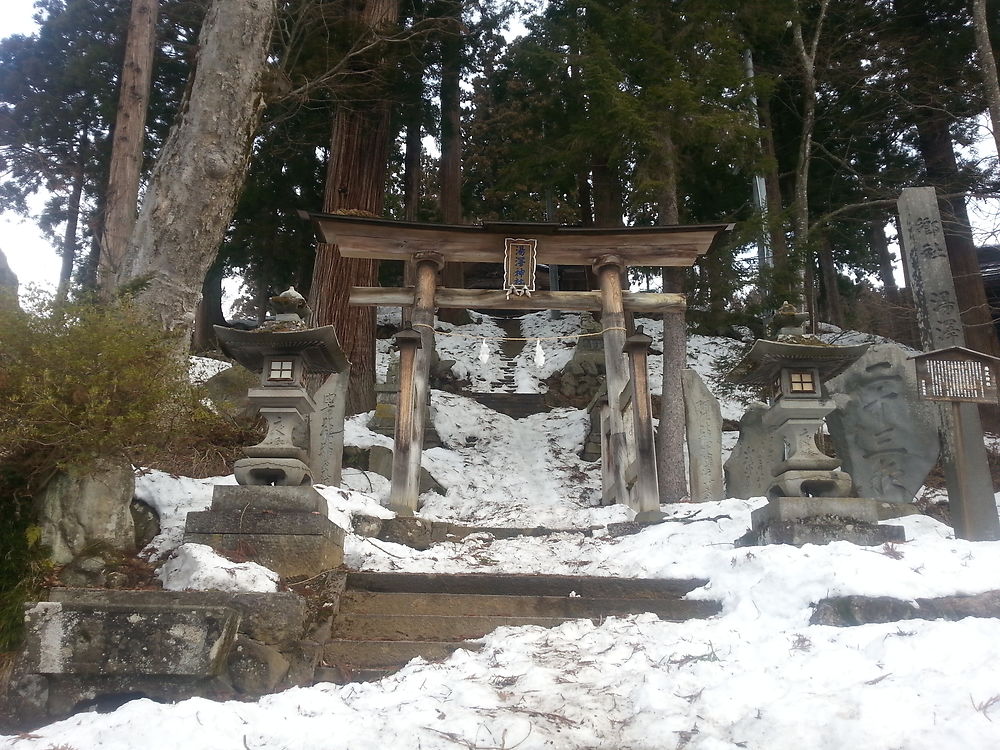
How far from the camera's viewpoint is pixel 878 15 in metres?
15.1

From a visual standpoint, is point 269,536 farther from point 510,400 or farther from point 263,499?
point 510,400

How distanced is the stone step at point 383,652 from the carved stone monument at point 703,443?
221 inches

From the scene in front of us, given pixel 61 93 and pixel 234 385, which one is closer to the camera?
pixel 234 385

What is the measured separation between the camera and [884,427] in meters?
7.76

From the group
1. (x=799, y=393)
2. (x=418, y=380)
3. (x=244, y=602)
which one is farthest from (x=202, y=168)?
(x=799, y=393)

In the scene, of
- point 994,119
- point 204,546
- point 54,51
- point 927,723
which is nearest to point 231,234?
point 54,51

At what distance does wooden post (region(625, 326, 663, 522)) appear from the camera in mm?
7203

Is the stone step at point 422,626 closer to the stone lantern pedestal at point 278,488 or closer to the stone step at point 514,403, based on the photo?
the stone lantern pedestal at point 278,488

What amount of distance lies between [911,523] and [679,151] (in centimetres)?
849

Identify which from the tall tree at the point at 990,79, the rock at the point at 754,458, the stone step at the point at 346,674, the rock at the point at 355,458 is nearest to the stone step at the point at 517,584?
the stone step at the point at 346,674

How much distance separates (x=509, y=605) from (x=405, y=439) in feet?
10.1

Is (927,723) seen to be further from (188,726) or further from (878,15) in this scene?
(878,15)

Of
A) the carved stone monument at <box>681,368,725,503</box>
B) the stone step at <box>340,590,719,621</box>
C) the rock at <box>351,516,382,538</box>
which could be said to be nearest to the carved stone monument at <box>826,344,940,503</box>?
the carved stone monument at <box>681,368,725,503</box>

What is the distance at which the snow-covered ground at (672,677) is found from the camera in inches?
116
